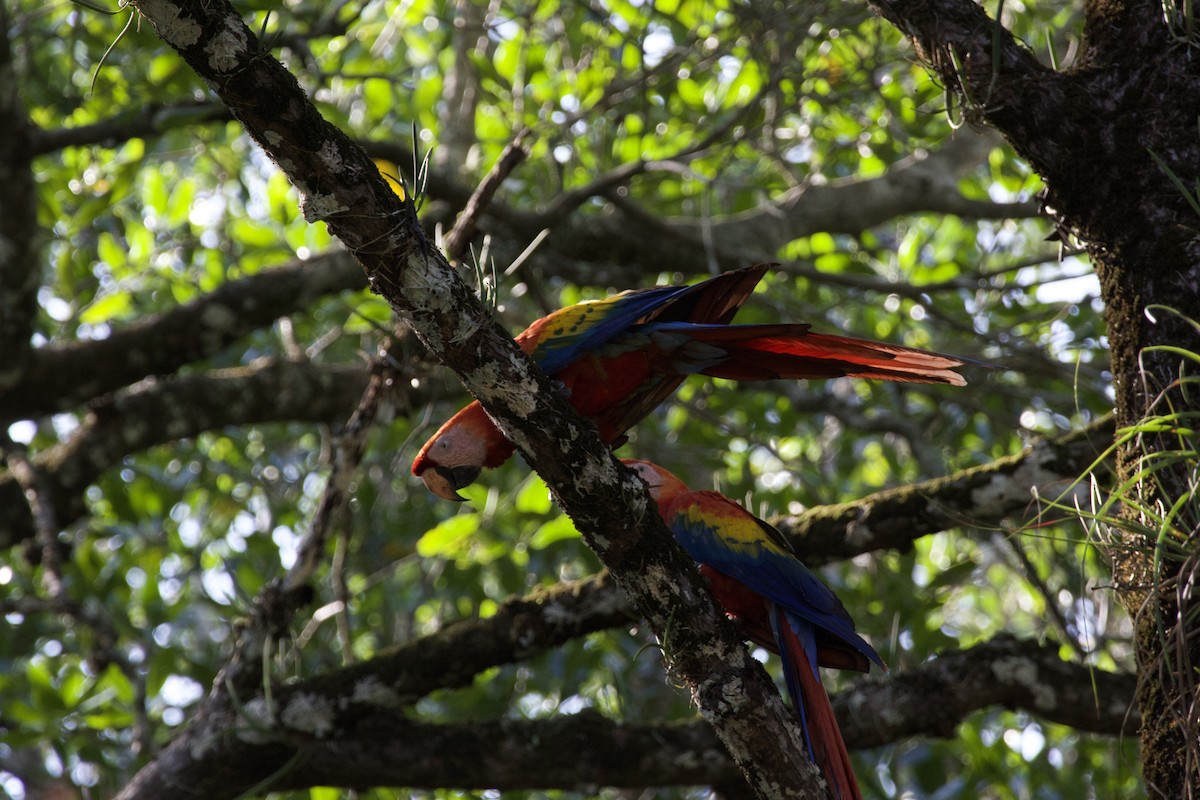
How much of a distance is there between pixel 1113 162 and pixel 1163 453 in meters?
0.60

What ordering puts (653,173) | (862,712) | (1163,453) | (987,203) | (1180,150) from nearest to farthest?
1. (1163,453)
2. (1180,150)
3. (862,712)
4. (987,203)
5. (653,173)

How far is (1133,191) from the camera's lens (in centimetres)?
181

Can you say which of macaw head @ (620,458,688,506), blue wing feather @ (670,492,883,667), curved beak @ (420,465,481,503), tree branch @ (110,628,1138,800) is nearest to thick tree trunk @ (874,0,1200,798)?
blue wing feather @ (670,492,883,667)

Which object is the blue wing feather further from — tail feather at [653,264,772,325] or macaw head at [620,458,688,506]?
tail feather at [653,264,772,325]

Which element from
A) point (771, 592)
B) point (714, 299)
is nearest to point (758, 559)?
point (771, 592)

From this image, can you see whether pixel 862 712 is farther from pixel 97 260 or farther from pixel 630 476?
pixel 97 260

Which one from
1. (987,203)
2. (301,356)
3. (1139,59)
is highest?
(301,356)

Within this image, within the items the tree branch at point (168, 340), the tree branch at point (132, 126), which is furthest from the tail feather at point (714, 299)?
the tree branch at point (132, 126)

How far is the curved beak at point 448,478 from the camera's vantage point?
255 cm

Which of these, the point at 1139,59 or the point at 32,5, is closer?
the point at 1139,59

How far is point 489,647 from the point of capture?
274 cm

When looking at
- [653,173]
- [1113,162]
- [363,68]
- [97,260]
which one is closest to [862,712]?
[1113,162]

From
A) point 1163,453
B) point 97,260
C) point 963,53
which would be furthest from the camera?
point 97,260

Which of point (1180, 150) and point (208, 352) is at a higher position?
point (208, 352)
